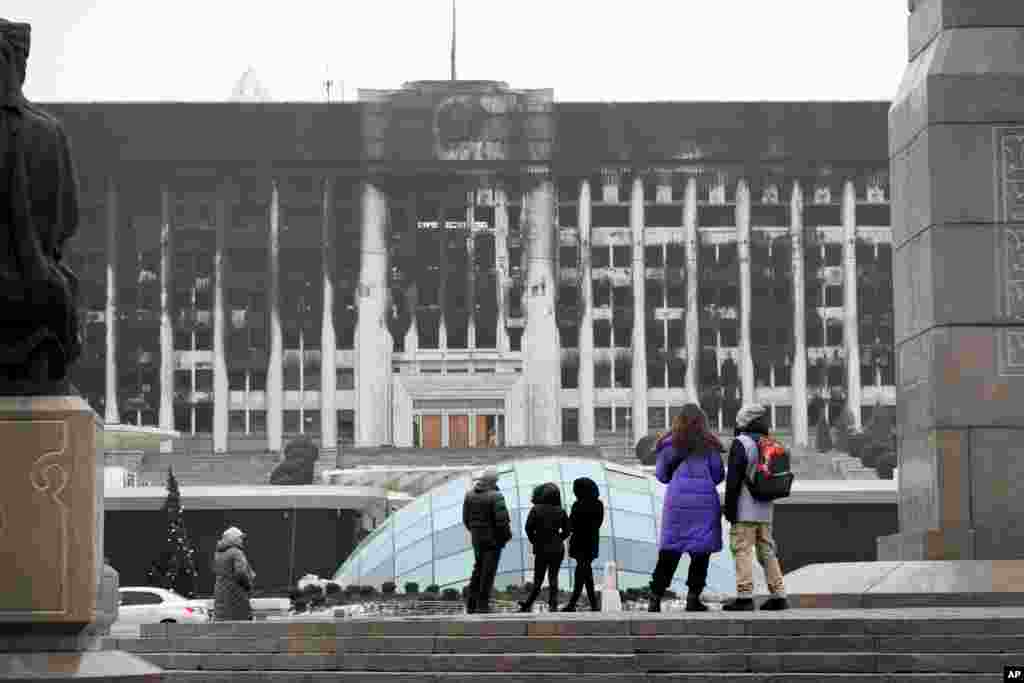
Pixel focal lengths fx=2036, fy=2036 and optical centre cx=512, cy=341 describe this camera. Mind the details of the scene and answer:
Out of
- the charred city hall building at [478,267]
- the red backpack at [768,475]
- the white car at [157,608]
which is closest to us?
the red backpack at [768,475]

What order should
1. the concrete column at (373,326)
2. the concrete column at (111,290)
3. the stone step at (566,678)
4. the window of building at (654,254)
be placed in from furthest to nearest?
the window of building at (654,254) → the concrete column at (111,290) → the concrete column at (373,326) → the stone step at (566,678)

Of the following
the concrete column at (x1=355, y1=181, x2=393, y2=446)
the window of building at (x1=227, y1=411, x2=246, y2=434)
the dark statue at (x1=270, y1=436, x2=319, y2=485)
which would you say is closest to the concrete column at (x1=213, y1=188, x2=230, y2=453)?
the window of building at (x1=227, y1=411, x2=246, y2=434)

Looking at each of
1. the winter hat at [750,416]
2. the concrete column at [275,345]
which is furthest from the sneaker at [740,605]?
the concrete column at [275,345]

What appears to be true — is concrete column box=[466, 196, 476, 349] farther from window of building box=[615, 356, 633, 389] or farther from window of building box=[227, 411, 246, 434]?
window of building box=[227, 411, 246, 434]

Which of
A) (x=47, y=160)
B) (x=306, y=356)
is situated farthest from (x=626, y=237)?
(x=47, y=160)

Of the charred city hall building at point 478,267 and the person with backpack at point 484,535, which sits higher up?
the charred city hall building at point 478,267

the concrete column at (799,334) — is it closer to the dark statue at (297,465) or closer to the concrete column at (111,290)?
the dark statue at (297,465)

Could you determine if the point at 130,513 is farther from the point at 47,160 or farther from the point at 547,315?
the point at 47,160

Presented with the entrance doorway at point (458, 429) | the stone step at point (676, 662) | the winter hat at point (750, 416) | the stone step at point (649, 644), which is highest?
the entrance doorway at point (458, 429)

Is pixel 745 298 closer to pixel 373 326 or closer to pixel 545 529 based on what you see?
pixel 373 326

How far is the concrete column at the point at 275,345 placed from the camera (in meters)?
96.0

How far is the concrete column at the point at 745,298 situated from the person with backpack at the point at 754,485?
8339 centimetres

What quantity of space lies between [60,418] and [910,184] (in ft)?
36.9

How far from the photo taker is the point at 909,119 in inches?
653
